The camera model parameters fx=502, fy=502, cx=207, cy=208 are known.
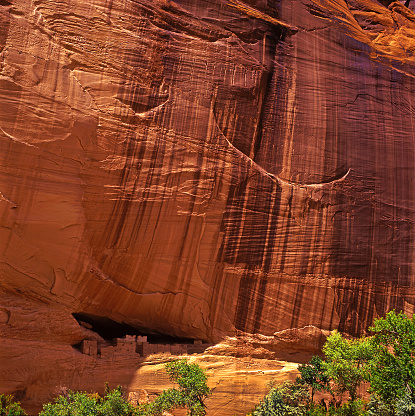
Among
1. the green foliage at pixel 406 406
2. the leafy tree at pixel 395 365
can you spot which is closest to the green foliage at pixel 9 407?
the leafy tree at pixel 395 365

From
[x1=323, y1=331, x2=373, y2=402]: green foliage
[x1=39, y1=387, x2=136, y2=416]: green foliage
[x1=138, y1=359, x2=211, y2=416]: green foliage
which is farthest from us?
[x1=323, y1=331, x2=373, y2=402]: green foliage

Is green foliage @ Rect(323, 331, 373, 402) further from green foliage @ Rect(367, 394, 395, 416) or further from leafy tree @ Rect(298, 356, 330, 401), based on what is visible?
green foliage @ Rect(367, 394, 395, 416)

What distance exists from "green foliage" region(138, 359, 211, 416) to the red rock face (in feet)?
5.75

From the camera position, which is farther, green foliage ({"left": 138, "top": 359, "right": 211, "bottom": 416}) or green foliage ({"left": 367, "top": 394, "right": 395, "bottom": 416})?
green foliage ({"left": 367, "top": 394, "right": 395, "bottom": 416})

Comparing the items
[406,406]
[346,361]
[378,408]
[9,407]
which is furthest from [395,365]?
[9,407]

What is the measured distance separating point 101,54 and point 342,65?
356 inches

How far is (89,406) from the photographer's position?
13.1m

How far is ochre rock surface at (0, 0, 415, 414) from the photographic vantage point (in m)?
14.0

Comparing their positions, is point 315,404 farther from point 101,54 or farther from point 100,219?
point 101,54

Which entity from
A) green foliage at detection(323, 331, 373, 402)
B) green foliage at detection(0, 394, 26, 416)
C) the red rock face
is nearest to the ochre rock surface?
the red rock face

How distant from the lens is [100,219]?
48.2ft

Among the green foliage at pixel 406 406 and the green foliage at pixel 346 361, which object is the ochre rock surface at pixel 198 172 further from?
the green foliage at pixel 406 406

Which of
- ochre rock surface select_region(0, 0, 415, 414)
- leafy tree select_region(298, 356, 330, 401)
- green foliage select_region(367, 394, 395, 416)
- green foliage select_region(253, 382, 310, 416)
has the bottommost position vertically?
green foliage select_region(253, 382, 310, 416)

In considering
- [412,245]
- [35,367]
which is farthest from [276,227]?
[35,367]
